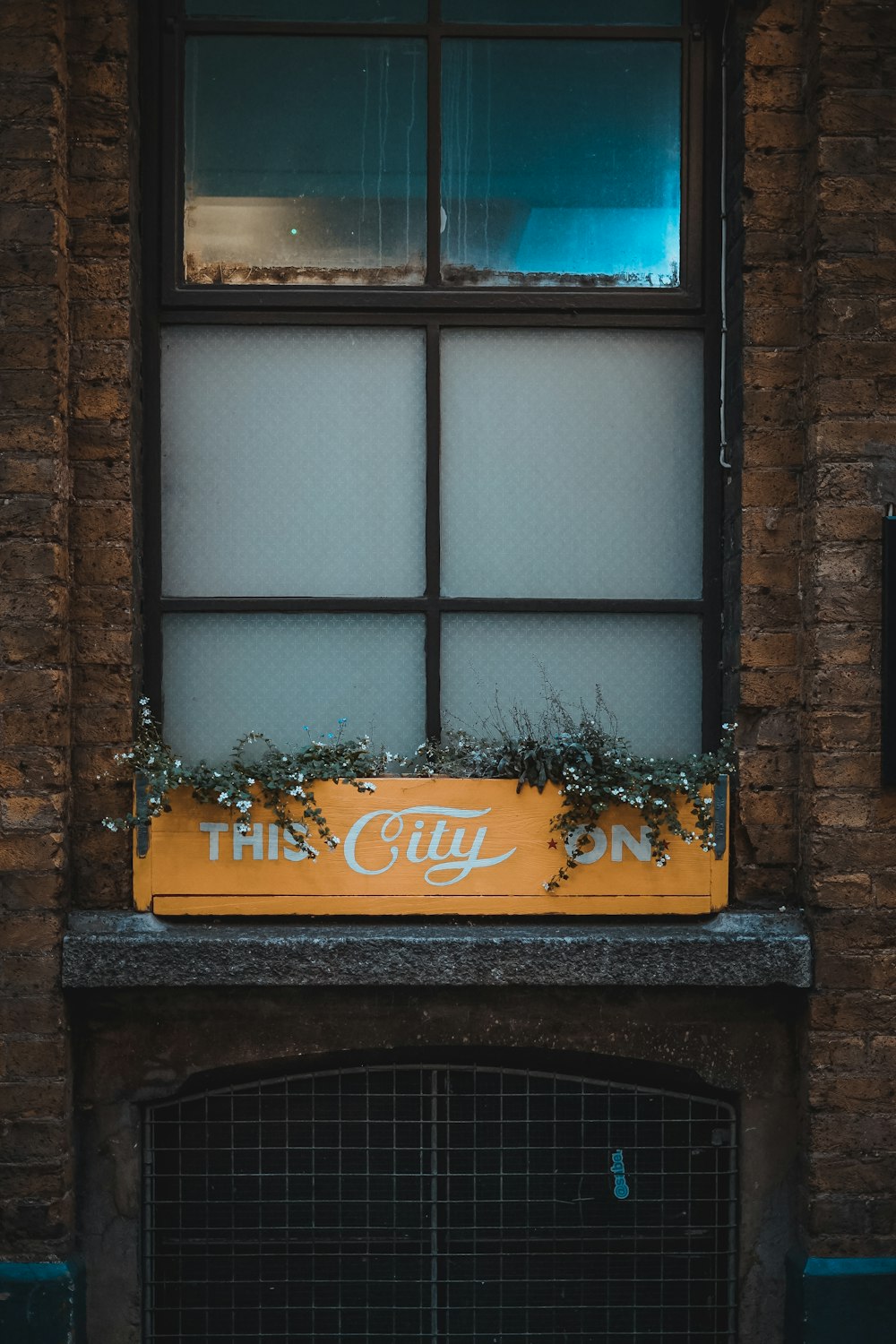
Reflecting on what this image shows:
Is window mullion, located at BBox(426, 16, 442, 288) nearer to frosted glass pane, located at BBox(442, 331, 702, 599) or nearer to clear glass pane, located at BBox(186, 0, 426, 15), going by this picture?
clear glass pane, located at BBox(186, 0, 426, 15)

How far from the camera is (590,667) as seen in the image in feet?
14.2

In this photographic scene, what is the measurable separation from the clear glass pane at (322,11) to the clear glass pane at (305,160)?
8 cm

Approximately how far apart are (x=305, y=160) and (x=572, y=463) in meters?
1.57

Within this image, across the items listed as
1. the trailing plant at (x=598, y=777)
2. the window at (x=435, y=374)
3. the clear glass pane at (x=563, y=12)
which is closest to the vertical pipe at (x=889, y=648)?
the trailing plant at (x=598, y=777)

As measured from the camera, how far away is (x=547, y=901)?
4004 mm

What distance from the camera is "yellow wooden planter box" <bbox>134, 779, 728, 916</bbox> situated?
3.99 meters

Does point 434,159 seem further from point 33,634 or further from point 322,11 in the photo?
point 33,634

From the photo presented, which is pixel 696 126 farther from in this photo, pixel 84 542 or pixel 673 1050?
pixel 673 1050

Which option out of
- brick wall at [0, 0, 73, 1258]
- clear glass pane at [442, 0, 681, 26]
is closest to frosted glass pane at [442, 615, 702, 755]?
brick wall at [0, 0, 73, 1258]

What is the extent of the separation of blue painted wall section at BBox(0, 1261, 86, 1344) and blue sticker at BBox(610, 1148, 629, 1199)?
1.96 meters

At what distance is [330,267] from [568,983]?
2.85 meters

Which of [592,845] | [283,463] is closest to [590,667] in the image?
[592,845]

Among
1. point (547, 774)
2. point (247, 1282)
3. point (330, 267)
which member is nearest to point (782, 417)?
point (547, 774)

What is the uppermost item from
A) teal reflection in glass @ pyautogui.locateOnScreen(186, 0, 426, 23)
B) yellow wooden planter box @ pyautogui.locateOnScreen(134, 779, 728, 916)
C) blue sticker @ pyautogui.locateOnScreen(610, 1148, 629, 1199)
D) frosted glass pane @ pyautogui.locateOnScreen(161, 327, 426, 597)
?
teal reflection in glass @ pyautogui.locateOnScreen(186, 0, 426, 23)
